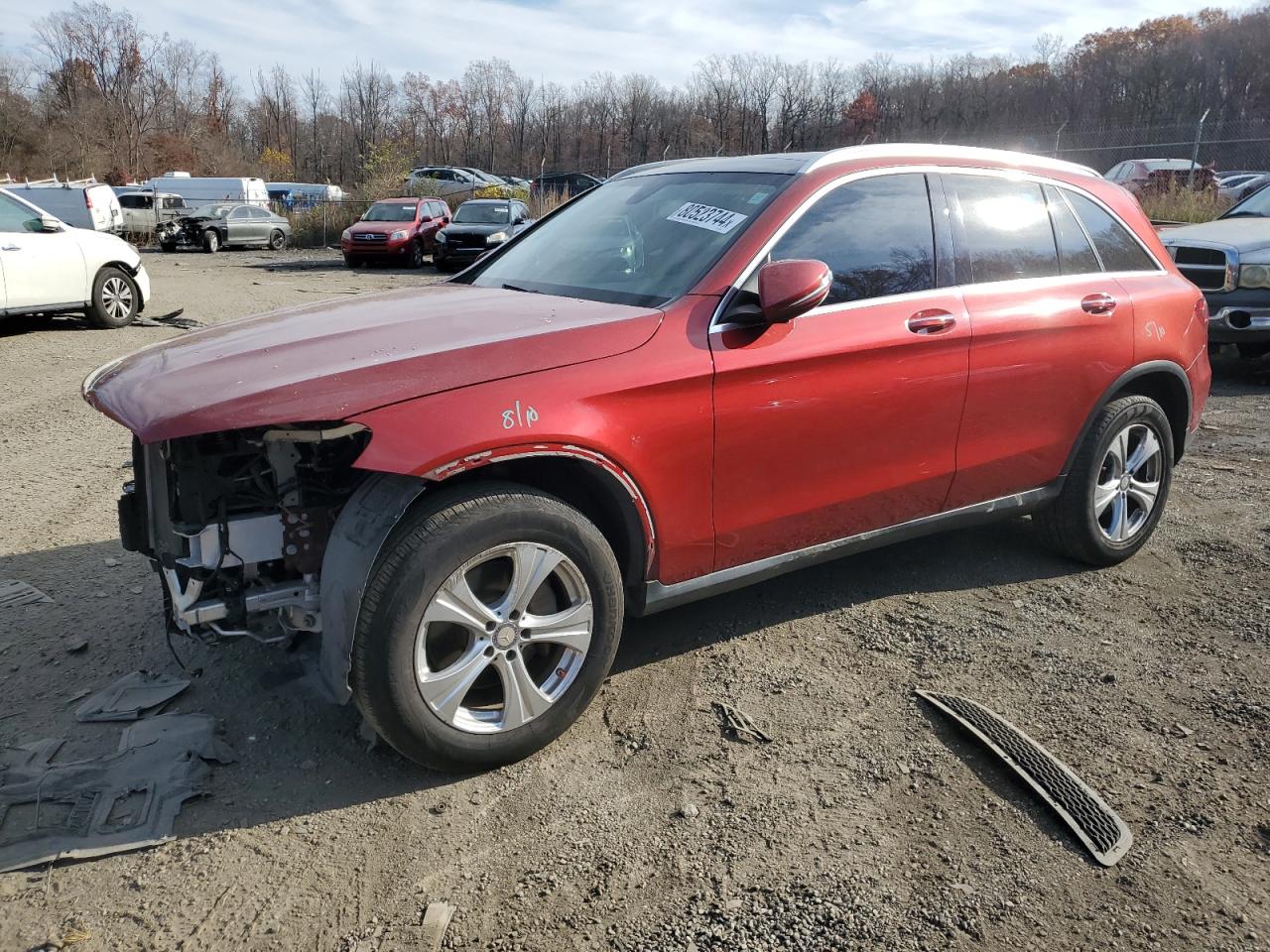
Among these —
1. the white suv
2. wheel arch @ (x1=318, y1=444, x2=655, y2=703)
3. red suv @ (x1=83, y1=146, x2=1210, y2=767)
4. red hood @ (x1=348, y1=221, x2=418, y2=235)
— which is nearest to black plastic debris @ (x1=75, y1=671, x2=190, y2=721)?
red suv @ (x1=83, y1=146, x2=1210, y2=767)

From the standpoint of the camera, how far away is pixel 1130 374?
4.25 m

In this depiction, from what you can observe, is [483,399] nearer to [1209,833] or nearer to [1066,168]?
[1209,833]

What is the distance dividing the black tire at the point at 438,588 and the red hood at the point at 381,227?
21.4 meters

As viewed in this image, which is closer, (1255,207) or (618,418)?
(618,418)

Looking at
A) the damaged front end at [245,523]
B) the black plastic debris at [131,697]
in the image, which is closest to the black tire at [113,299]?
the black plastic debris at [131,697]

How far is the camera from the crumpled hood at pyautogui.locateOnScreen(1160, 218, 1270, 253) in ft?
28.4

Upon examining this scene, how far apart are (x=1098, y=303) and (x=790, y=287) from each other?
185cm

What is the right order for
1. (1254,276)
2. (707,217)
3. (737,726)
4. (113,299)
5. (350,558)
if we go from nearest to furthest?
1. (350,558)
2. (737,726)
3. (707,217)
4. (1254,276)
5. (113,299)

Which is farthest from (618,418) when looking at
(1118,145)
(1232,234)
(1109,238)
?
(1118,145)

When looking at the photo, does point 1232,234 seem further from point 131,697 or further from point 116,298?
point 116,298

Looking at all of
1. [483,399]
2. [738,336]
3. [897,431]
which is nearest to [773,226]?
[738,336]

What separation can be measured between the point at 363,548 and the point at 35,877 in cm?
111

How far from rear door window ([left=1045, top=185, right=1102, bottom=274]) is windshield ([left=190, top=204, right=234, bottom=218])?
94.6 feet

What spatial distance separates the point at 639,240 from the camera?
3605mm
